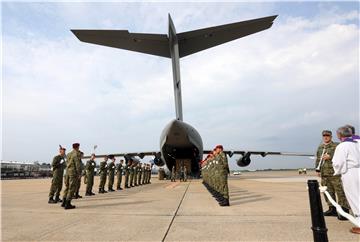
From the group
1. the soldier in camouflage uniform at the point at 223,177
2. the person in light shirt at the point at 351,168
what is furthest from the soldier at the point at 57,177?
the person in light shirt at the point at 351,168

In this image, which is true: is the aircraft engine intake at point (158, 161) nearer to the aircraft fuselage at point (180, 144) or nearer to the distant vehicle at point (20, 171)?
the aircraft fuselage at point (180, 144)

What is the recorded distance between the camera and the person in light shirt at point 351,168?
3719 millimetres

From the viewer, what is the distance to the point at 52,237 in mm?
3656

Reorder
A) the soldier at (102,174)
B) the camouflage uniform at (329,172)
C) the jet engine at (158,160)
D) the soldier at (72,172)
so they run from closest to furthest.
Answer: the camouflage uniform at (329,172) < the soldier at (72,172) < the soldier at (102,174) < the jet engine at (158,160)

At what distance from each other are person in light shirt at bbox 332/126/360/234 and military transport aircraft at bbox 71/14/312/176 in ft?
29.5

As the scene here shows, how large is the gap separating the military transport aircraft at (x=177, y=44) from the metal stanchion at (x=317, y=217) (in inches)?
415

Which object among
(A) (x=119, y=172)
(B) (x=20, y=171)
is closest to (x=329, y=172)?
(A) (x=119, y=172)

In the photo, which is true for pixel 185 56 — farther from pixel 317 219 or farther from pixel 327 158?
pixel 317 219

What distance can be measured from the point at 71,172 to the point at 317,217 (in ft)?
19.6

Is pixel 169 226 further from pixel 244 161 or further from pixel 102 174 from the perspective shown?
pixel 244 161

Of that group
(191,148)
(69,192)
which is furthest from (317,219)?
(191,148)

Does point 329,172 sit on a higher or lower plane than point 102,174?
lower

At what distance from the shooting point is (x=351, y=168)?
12.6ft

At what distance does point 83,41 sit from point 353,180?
1174 centimetres
